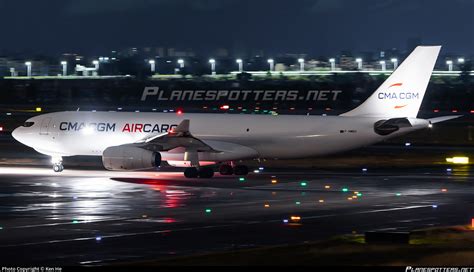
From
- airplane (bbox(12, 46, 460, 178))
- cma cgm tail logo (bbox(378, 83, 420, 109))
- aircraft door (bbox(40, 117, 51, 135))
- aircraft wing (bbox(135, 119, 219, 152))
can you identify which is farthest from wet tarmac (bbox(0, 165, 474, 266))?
cma cgm tail logo (bbox(378, 83, 420, 109))

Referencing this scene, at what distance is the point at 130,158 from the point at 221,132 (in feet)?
18.1

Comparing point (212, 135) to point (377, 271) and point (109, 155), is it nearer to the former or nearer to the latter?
point (109, 155)

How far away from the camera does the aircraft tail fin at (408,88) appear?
49125 mm

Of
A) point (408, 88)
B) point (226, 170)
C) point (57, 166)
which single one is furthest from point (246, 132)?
point (57, 166)

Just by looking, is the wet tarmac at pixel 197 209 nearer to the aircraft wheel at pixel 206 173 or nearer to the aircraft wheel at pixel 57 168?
the aircraft wheel at pixel 206 173

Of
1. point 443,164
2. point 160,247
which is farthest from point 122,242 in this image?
point 443,164

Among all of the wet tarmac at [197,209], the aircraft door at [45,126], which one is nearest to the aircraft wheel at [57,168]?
the wet tarmac at [197,209]

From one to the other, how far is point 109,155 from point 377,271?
93.9ft

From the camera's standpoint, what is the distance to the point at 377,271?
803 inches

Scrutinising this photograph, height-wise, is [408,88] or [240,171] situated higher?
[408,88]

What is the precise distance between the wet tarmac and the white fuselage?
4.62 ft

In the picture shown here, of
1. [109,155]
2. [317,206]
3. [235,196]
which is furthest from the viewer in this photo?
[109,155]

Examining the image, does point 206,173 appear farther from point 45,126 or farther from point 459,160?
point 459,160

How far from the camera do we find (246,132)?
5034 cm
